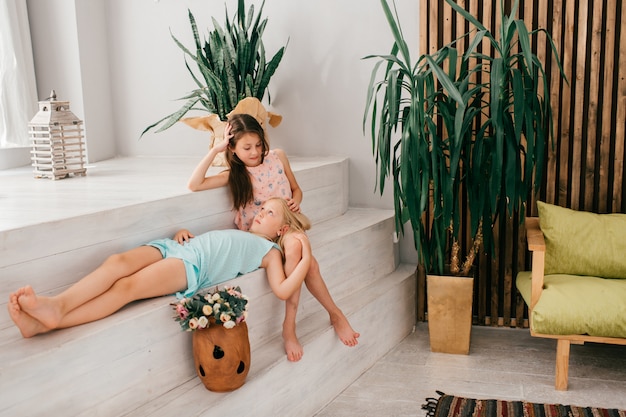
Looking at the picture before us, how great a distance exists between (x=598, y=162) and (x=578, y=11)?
80 centimetres

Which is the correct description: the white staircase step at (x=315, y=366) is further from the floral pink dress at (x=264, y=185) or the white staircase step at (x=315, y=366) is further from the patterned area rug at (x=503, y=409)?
the floral pink dress at (x=264, y=185)

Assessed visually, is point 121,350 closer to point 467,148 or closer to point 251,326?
point 251,326

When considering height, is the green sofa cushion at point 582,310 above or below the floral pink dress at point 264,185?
below

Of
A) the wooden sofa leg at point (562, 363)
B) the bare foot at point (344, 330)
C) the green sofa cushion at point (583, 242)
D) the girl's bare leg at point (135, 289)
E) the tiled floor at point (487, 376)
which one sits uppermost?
the girl's bare leg at point (135, 289)

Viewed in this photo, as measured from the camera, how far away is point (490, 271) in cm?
392

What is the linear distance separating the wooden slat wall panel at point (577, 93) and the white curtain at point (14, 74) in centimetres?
252

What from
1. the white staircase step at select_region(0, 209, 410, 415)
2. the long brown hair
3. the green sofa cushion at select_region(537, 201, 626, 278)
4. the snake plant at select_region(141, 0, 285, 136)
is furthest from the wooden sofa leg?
the snake plant at select_region(141, 0, 285, 136)

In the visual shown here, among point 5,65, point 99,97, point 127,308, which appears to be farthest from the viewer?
point 99,97

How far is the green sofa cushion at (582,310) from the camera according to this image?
9.62ft

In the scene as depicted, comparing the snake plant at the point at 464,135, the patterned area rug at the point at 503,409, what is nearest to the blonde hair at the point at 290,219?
the snake plant at the point at 464,135

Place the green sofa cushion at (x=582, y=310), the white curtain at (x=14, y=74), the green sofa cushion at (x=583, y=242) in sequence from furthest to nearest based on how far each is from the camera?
the white curtain at (x=14, y=74) < the green sofa cushion at (x=583, y=242) < the green sofa cushion at (x=582, y=310)

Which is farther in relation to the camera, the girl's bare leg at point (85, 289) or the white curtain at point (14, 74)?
the white curtain at point (14, 74)

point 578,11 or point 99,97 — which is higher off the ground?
point 578,11

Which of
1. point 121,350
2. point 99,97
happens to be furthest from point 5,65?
point 121,350
